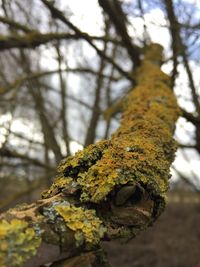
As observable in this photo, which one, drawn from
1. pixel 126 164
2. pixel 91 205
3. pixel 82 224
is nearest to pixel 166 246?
pixel 126 164

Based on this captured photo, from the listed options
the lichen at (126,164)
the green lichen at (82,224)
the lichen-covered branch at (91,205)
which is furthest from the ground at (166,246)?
the green lichen at (82,224)

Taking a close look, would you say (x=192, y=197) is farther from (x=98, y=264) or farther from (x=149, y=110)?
(x=98, y=264)

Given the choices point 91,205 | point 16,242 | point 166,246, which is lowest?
point 16,242

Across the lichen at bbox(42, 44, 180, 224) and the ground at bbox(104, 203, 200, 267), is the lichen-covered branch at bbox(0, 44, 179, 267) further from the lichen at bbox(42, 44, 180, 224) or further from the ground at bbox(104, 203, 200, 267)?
the ground at bbox(104, 203, 200, 267)

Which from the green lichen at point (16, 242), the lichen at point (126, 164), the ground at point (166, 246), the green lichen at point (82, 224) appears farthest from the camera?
the ground at point (166, 246)

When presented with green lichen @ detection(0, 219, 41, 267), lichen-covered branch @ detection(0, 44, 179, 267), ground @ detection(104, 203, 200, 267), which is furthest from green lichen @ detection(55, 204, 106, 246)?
ground @ detection(104, 203, 200, 267)

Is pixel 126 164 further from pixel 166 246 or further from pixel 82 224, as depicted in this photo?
pixel 166 246

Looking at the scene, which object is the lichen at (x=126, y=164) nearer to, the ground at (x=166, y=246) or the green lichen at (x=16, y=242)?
the green lichen at (x=16, y=242)
